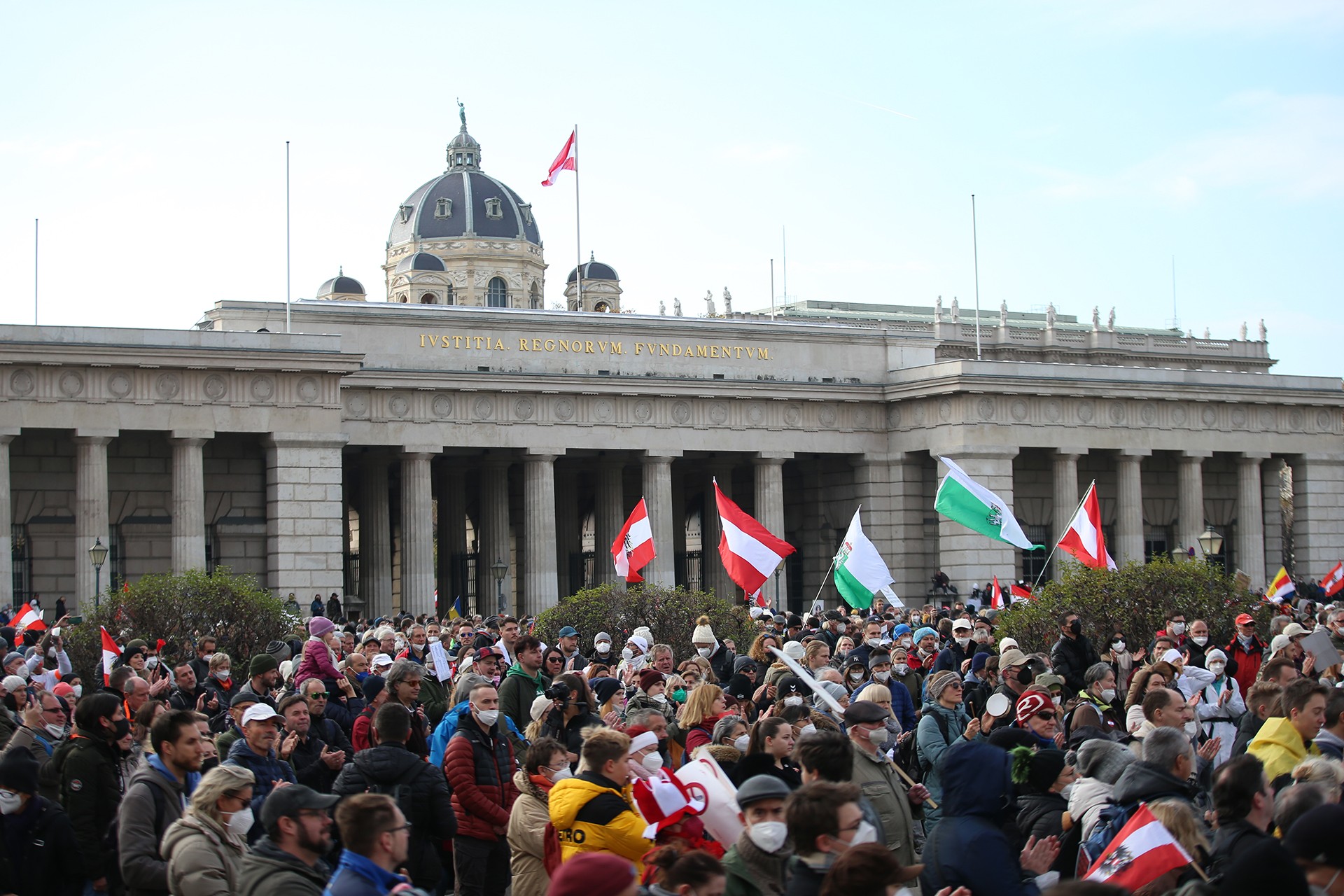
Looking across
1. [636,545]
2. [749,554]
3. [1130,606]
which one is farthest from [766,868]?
[636,545]

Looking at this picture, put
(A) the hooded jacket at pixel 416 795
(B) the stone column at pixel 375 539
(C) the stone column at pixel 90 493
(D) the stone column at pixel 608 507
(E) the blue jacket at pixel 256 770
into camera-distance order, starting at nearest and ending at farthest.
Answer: (A) the hooded jacket at pixel 416 795, (E) the blue jacket at pixel 256 770, (C) the stone column at pixel 90 493, (B) the stone column at pixel 375 539, (D) the stone column at pixel 608 507

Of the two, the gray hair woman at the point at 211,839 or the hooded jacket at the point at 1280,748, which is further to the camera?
the hooded jacket at the point at 1280,748

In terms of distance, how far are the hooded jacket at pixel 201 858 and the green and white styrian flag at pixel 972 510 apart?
22.5m

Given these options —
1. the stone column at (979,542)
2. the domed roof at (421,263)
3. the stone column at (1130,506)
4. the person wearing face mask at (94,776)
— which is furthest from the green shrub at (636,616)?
the domed roof at (421,263)

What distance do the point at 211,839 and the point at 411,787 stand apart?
74.4 inches

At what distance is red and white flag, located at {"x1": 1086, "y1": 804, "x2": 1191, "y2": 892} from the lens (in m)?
7.74

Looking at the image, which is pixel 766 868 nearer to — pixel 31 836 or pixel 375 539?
pixel 31 836

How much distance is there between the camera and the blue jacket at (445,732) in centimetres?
1244

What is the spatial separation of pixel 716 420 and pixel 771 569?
892 inches

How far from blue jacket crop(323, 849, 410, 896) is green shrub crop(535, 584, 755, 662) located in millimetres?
22101

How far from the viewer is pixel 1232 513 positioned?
59844 mm

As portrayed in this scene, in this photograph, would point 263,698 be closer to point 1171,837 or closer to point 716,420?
point 1171,837

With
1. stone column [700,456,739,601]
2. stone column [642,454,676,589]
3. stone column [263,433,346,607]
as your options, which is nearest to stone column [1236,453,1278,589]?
stone column [700,456,739,601]

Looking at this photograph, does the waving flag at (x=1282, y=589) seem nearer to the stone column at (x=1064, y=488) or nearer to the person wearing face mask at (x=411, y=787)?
the stone column at (x=1064, y=488)
